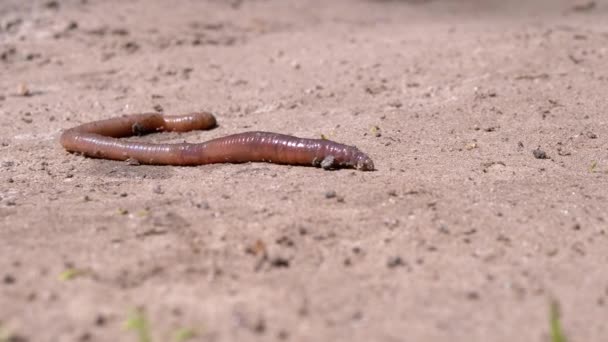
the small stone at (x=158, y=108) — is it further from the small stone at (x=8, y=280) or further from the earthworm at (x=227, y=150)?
the small stone at (x=8, y=280)

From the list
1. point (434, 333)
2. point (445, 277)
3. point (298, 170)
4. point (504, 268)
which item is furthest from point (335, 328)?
point (298, 170)

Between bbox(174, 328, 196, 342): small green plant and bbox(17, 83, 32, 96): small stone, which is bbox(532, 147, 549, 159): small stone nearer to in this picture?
bbox(174, 328, 196, 342): small green plant

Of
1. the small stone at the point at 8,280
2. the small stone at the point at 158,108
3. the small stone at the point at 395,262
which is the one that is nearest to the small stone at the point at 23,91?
the small stone at the point at 158,108

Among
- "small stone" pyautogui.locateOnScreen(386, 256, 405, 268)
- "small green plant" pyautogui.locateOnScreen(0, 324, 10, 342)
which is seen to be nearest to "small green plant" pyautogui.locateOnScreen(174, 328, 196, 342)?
"small green plant" pyautogui.locateOnScreen(0, 324, 10, 342)

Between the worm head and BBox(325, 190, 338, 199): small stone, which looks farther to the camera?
the worm head

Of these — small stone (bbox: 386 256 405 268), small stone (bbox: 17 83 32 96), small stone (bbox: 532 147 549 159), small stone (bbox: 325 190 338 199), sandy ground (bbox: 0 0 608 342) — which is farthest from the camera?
small stone (bbox: 17 83 32 96)

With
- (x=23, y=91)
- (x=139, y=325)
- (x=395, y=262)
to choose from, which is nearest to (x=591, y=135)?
(x=395, y=262)

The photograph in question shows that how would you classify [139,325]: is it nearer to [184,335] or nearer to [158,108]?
[184,335]
